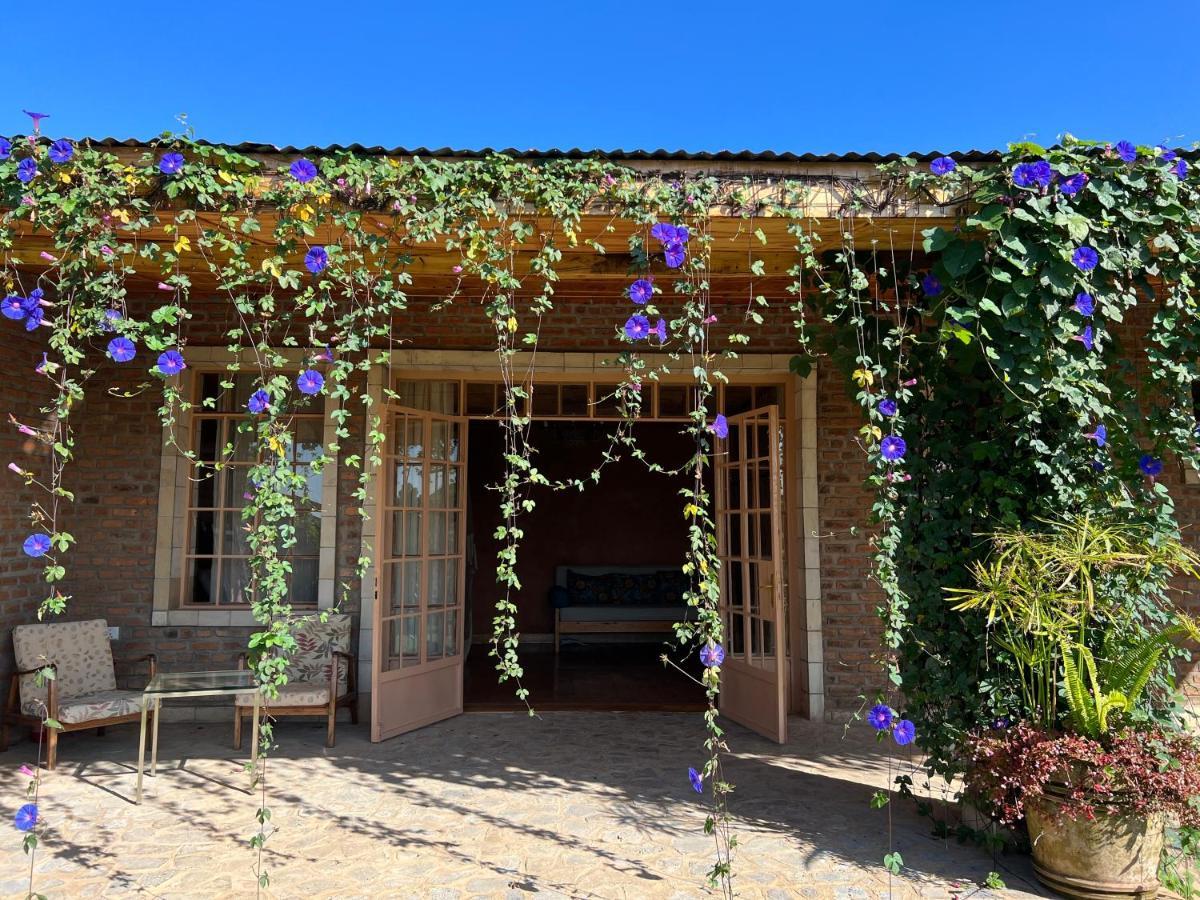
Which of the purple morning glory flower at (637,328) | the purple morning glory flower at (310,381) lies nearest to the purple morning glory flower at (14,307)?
the purple morning glory flower at (310,381)

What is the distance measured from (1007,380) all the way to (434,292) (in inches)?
139

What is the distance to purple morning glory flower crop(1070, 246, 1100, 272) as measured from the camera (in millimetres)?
2789

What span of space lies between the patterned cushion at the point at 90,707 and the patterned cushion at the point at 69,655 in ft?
0.26

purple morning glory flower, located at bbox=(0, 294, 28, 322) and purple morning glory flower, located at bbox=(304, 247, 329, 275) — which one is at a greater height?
purple morning glory flower, located at bbox=(304, 247, 329, 275)

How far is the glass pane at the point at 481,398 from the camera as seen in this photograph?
19.2 feet

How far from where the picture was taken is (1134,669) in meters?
2.73

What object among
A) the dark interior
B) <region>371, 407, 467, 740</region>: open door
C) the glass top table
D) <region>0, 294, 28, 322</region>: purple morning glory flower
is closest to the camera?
<region>0, 294, 28, 322</region>: purple morning glory flower

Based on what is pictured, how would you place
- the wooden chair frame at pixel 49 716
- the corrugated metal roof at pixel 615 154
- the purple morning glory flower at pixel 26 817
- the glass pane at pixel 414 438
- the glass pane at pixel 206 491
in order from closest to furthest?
the purple morning glory flower at pixel 26 817 < the corrugated metal roof at pixel 615 154 < the wooden chair frame at pixel 49 716 < the glass pane at pixel 414 438 < the glass pane at pixel 206 491

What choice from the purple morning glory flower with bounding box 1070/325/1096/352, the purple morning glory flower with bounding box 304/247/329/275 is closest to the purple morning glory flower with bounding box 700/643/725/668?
the purple morning glory flower with bounding box 1070/325/1096/352

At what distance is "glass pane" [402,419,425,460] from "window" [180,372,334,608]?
0.57m

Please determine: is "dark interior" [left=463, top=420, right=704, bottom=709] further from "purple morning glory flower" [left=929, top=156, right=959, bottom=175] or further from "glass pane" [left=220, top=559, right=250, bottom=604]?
"purple morning glory flower" [left=929, top=156, right=959, bottom=175]

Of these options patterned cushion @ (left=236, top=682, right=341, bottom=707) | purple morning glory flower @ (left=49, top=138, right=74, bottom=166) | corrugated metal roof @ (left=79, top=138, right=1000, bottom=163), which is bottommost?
patterned cushion @ (left=236, top=682, right=341, bottom=707)

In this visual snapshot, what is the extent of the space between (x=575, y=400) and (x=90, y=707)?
3530mm

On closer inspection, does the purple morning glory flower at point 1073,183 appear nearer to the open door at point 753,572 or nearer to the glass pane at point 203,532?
the open door at point 753,572
